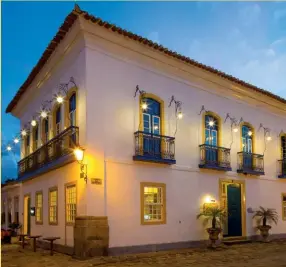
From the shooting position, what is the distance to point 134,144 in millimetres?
12883

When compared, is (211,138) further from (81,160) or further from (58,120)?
(81,160)

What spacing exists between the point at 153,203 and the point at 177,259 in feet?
7.62

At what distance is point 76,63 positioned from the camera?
12.7 metres

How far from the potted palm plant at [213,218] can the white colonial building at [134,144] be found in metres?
0.47

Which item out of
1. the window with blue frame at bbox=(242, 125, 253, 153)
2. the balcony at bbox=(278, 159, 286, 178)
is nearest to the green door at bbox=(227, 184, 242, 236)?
the window with blue frame at bbox=(242, 125, 253, 153)

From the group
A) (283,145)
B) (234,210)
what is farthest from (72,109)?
(283,145)

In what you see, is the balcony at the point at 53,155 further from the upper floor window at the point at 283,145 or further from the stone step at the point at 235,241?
the upper floor window at the point at 283,145

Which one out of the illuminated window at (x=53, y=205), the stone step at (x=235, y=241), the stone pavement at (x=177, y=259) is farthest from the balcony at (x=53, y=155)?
the stone step at (x=235, y=241)

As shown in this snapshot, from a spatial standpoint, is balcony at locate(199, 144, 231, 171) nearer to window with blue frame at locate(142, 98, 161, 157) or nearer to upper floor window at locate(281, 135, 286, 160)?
window with blue frame at locate(142, 98, 161, 157)

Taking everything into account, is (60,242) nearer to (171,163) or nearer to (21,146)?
(171,163)

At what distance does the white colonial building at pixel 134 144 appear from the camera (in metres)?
12.0

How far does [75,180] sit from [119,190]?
142 centimetres

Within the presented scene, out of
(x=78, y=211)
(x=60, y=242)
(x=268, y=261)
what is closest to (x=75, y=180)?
(x=78, y=211)

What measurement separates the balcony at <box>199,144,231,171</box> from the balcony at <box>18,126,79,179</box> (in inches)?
204
